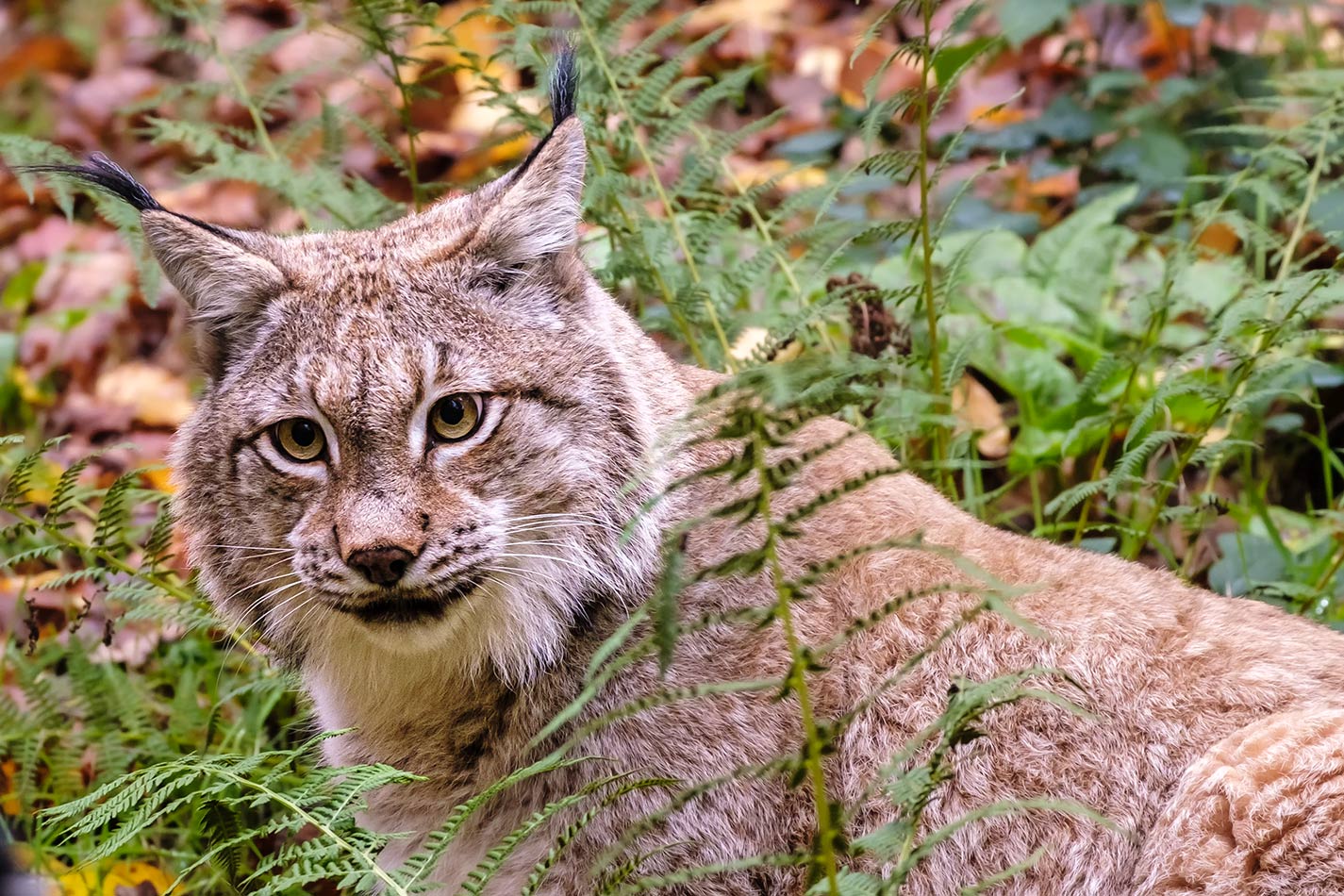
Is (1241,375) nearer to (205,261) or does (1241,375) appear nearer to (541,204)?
(541,204)

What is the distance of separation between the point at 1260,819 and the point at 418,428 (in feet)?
8.13

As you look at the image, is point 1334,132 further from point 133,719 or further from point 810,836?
point 133,719

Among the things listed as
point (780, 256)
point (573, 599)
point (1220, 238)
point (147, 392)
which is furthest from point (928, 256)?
point (147, 392)

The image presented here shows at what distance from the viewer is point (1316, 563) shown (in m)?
5.69

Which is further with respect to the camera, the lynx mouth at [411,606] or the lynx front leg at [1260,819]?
the lynx mouth at [411,606]

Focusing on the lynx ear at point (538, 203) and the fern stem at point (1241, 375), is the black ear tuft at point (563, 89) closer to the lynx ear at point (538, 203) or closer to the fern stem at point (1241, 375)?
the lynx ear at point (538, 203)

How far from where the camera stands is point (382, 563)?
3904mm

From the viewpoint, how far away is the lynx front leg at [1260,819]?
3658 millimetres

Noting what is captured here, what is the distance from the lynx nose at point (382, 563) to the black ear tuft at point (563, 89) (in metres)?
1.42

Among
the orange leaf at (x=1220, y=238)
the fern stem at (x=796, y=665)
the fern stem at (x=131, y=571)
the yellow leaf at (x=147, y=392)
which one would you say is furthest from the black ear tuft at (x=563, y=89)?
the orange leaf at (x=1220, y=238)

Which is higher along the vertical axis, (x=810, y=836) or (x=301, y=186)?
(x=301, y=186)

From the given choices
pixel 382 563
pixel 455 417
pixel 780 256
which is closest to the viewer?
pixel 382 563

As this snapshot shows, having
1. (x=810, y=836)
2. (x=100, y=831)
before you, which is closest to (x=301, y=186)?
(x=100, y=831)

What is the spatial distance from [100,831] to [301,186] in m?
2.71
